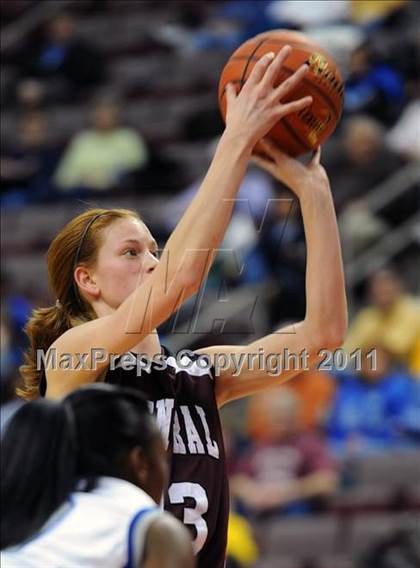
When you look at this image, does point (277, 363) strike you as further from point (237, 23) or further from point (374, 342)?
point (237, 23)

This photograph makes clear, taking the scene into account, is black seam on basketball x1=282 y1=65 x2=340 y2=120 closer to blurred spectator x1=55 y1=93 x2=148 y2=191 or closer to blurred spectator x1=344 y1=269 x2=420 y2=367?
blurred spectator x1=344 y1=269 x2=420 y2=367

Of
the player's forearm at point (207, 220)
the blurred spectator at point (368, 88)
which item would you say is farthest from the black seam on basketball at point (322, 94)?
the blurred spectator at point (368, 88)

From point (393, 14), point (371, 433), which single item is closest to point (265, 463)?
point (371, 433)

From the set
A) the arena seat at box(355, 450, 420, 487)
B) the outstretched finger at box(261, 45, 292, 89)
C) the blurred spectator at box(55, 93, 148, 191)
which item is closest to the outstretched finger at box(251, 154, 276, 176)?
the outstretched finger at box(261, 45, 292, 89)

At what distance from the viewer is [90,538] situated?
2631mm

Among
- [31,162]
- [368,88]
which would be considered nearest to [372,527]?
[368,88]

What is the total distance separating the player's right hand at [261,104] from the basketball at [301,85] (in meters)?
0.08

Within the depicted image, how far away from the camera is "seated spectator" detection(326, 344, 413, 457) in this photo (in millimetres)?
7539

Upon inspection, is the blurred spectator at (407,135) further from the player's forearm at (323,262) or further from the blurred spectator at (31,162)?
the player's forearm at (323,262)

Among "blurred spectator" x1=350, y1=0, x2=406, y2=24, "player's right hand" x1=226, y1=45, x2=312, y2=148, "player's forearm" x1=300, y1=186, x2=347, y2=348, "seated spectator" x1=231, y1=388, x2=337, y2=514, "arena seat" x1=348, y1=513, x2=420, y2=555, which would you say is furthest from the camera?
"blurred spectator" x1=350, y1=0, x2=406, y2=24

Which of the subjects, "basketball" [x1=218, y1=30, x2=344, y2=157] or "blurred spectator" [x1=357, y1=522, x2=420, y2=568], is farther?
"blurred spectator" [x1=357, y1=522, x2=420, y2=568]

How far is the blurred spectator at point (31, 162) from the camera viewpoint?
33.4ft

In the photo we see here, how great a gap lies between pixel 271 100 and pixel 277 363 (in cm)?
77

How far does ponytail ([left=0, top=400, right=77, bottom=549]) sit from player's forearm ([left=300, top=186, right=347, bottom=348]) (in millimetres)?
1108
